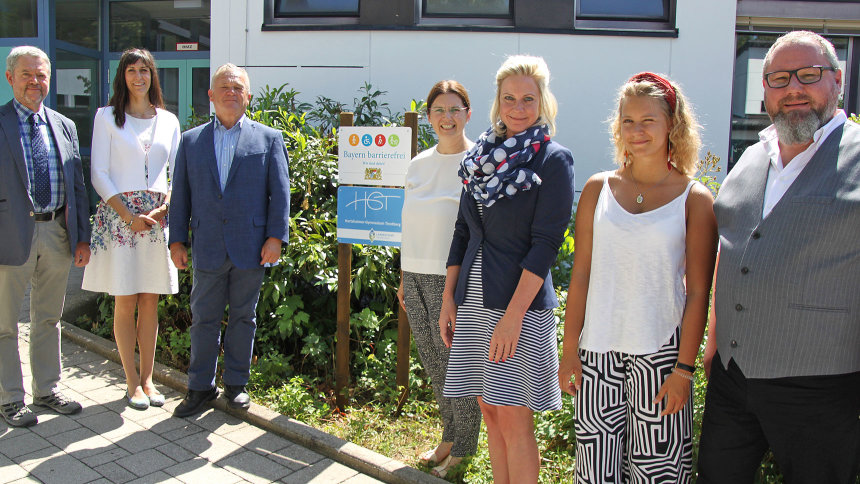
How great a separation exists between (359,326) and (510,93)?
108 inches

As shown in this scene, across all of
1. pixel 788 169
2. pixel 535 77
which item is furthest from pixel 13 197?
pixel 788 169

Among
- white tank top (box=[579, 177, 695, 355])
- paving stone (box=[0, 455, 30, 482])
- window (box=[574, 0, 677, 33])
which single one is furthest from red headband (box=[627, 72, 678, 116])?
window (box=[574, 0, 677, 33])

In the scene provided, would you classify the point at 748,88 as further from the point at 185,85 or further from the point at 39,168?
the point at 185,85

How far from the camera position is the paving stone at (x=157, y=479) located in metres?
3.55

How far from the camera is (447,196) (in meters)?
3.44

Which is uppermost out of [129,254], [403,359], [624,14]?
[624,14]

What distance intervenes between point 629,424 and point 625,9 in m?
6.09

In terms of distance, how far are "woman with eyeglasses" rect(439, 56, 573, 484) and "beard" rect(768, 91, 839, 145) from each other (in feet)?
2.72

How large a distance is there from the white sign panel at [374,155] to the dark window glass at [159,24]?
6.69m

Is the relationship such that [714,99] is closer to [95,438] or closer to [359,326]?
[359,326]

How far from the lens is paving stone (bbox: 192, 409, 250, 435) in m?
4.24

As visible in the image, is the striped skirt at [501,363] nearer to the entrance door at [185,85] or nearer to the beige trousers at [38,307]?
the beige trousers at [38,307]

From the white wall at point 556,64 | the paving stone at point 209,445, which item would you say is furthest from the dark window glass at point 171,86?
the paving stone at point 209,445

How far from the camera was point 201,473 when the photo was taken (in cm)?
368
